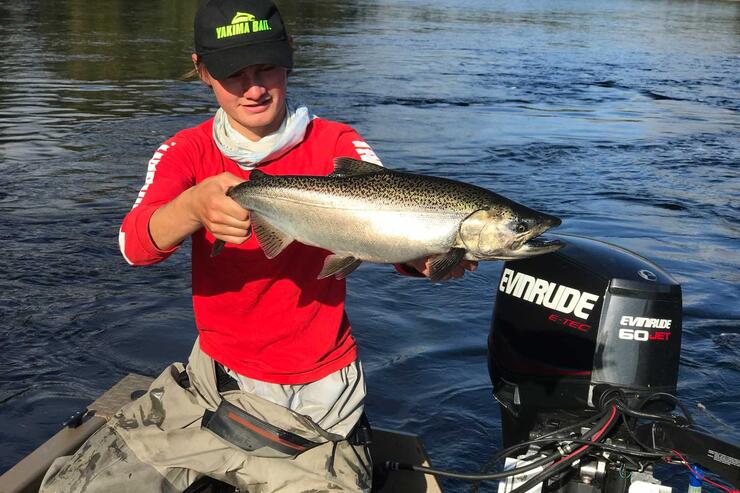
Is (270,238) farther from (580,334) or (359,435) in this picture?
(580,334)

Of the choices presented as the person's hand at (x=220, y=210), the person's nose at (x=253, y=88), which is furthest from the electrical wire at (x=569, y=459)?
the person's nose at (x=253, y=88)

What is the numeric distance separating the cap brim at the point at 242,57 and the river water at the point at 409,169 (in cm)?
321

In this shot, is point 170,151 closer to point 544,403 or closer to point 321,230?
point 321,230

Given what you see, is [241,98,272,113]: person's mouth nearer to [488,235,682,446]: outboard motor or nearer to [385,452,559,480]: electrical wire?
[488,235,682,446]: outboard motor

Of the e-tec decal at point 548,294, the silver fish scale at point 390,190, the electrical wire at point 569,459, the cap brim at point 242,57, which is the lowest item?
the electrical wire at point 569,459

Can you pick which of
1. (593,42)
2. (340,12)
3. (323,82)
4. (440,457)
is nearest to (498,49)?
(593,42)

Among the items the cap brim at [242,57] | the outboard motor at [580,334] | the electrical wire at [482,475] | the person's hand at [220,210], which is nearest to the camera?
the person's hand at [220,210]

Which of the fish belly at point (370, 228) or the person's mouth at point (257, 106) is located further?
the person's mouth at point (257, 106)

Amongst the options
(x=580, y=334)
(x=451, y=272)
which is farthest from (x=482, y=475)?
(x=451, y=272)

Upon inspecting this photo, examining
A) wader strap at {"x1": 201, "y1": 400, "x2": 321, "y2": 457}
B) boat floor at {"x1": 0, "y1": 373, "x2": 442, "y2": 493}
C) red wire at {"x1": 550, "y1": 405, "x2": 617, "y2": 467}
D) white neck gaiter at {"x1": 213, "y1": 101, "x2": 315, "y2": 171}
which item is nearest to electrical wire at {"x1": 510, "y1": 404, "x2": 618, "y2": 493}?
red wire at {"x1": 550, "y1": 405, "x2": 617, "y2": 467}

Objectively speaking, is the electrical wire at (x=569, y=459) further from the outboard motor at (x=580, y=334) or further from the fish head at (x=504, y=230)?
the fish head at (x=504, y=230)

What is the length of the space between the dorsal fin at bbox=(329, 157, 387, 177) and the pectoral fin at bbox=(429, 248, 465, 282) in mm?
417

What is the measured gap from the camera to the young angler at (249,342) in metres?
3.71

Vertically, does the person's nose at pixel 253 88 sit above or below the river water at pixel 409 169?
above
